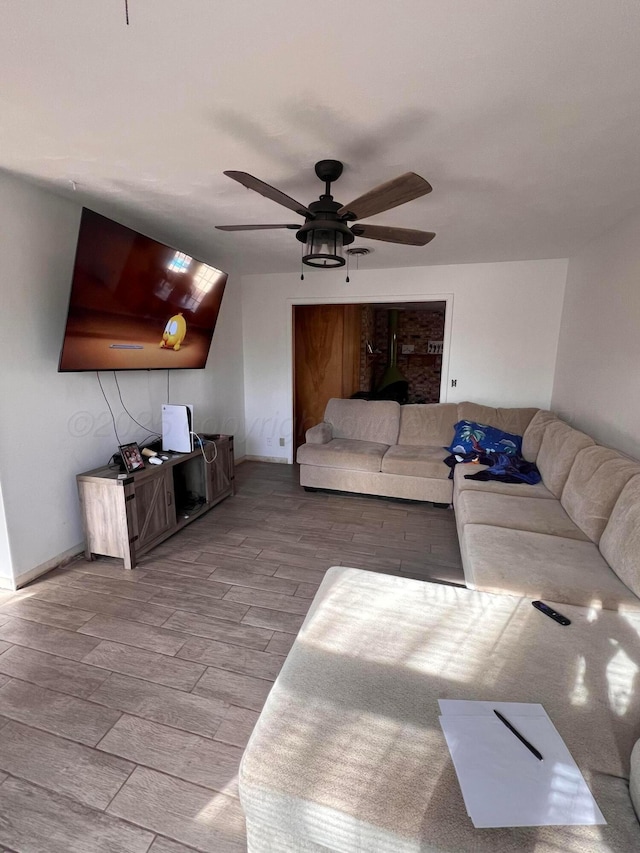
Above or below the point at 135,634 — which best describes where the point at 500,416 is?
above

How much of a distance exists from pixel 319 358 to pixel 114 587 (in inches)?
151

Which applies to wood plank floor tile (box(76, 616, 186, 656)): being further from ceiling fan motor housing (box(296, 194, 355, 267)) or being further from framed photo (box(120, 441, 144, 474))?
ceiling fan motor housing (box(296, 194, 355, 267))

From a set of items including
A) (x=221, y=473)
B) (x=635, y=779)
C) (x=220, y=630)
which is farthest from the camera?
(x=221, y=473)

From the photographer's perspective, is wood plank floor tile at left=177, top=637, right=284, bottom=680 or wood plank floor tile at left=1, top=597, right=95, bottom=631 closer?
wood plank floor tile at left=177, top=637, right=284, bottom=680

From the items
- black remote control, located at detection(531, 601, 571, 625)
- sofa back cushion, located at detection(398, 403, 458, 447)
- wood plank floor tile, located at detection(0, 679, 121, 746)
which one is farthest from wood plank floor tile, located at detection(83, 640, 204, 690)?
sofa back cushion, located at detection(398, 403, 458, 447)

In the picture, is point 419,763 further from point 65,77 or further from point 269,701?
point 65,77

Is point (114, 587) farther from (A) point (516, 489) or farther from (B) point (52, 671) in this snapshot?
(A) point (516, 489)

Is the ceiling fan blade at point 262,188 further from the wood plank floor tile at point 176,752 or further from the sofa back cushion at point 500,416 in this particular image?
the sofa back cushion at point 500,416

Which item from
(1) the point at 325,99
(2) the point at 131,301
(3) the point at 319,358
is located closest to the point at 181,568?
(2) the point at 131,301

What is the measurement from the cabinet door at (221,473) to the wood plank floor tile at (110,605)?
1251mm

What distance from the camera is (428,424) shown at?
13.4ft

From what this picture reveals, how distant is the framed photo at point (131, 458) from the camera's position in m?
2.60

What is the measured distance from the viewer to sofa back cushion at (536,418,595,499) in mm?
2574

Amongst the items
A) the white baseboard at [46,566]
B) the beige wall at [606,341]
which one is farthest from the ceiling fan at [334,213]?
the white baseboard at [46,566]
